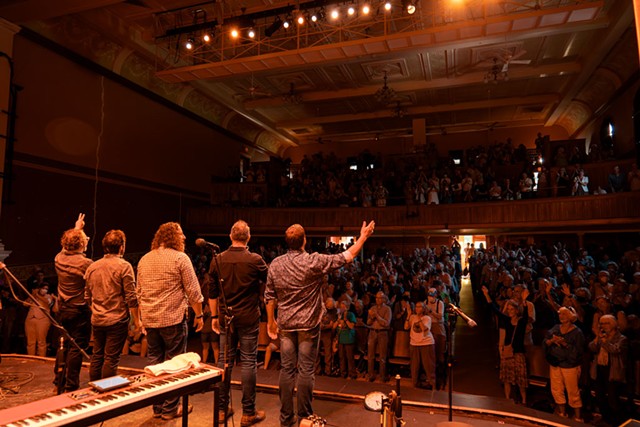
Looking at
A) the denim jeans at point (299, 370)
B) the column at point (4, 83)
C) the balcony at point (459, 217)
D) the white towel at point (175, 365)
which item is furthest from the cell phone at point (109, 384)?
the balcony at point (459, 217)

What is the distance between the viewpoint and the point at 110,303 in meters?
2.99

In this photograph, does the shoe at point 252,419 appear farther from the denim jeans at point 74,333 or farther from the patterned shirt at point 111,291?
the denim jeans at point 74,333

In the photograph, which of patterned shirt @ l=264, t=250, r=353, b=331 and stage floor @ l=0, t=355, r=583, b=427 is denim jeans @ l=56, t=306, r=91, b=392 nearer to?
stage floor @ l=0, t=355, r=583, b=427

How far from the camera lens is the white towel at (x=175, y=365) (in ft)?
7.73

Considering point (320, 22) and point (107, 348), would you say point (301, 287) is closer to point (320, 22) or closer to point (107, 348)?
point (107, 348)

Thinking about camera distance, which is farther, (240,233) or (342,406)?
(342,406)

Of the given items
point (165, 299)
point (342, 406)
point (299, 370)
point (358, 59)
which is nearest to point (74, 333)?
point (165, 299)

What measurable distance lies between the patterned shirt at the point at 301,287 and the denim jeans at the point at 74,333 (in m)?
1.85

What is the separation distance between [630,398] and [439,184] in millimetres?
9392

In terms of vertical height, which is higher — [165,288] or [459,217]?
[459,217]

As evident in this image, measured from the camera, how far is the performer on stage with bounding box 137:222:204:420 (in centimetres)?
288

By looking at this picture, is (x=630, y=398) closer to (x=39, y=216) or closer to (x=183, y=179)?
(x=39, y=216)

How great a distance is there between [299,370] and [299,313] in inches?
16.4

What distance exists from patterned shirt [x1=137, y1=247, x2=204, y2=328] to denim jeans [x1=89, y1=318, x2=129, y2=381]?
0.33 metres
